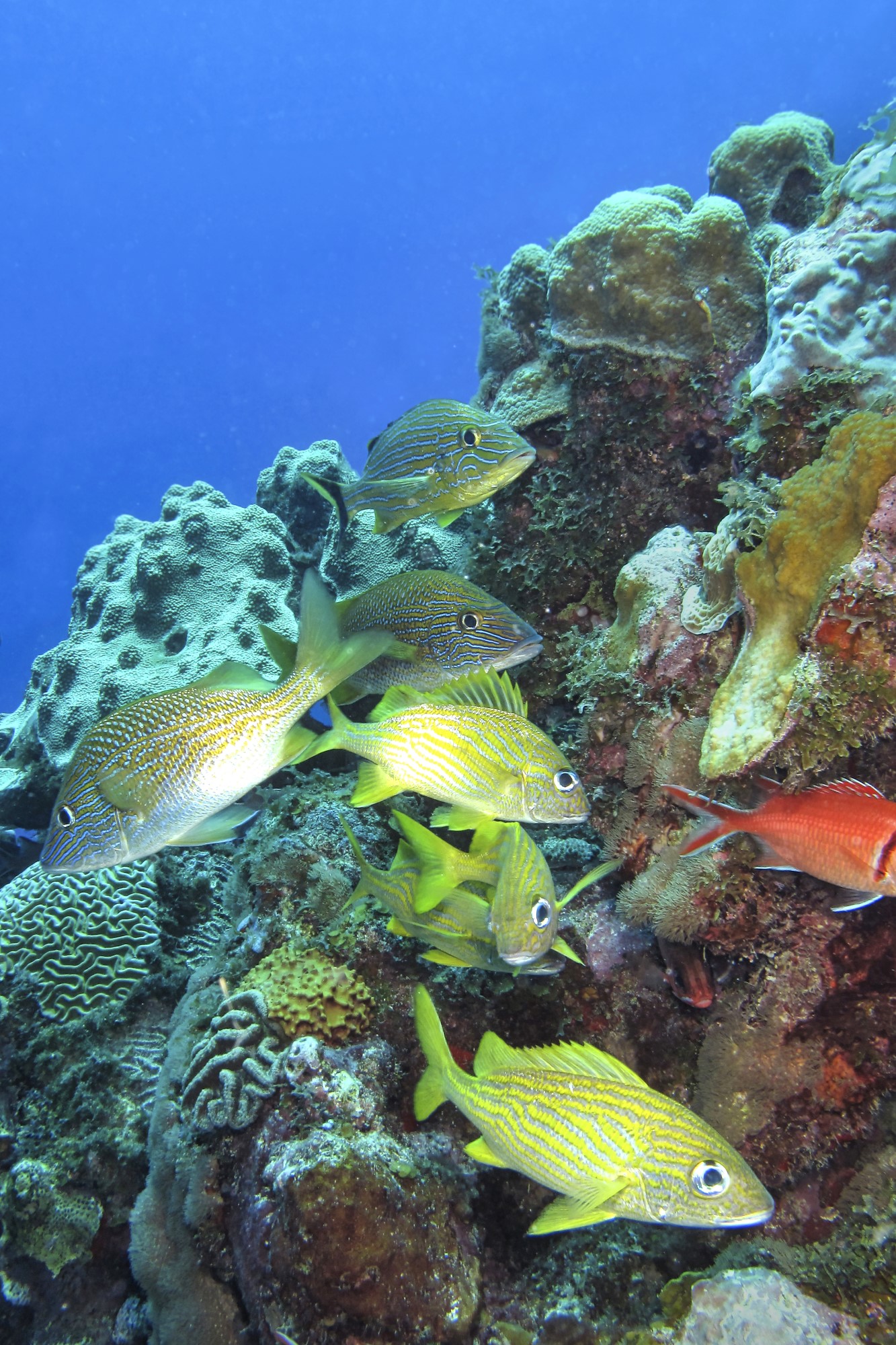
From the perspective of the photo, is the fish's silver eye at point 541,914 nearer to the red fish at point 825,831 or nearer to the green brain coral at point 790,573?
the red fish at point 825,831

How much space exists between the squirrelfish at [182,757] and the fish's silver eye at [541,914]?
1.02 metres

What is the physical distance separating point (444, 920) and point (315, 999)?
0.96m

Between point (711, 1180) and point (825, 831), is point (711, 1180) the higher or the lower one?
the lower one

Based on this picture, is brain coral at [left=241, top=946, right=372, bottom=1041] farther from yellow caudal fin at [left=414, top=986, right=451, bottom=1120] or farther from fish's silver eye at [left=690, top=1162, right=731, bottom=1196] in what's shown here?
fish's silver eye at [left=690, top=1162, right=731, bottom=1196]

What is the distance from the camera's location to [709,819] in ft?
7.86

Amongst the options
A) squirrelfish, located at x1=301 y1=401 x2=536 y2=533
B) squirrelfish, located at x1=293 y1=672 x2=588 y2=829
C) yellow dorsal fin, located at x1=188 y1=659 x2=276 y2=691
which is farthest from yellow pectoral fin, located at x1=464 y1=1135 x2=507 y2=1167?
squirrelfish, located at x1=301 y1=401 x2=536 y2=533

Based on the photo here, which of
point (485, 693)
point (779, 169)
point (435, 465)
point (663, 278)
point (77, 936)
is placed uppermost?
point (779, 169)

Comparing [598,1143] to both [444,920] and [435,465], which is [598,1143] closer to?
[444,920]

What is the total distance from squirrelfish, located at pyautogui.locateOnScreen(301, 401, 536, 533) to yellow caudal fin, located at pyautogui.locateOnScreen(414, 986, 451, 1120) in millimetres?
2315

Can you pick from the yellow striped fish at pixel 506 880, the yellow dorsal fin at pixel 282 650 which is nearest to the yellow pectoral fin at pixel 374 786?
the yellow striped fish at pixel 506 880

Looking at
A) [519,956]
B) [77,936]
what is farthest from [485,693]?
[77,936]

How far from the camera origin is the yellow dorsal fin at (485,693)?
2795 millimetres

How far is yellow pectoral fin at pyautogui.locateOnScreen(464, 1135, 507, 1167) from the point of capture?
6.82ft

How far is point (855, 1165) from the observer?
2613 millimetres
